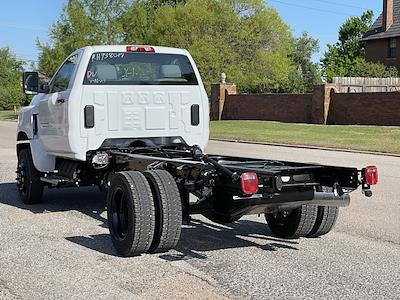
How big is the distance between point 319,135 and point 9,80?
256 ft

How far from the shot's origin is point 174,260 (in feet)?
20.3

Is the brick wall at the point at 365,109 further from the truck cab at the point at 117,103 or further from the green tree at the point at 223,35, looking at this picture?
the truck cab at the point at 117,103

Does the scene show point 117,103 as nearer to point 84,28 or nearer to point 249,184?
point 249,184

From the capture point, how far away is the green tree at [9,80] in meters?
77.8

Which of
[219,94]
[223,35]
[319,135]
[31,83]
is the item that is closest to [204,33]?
[223,35]

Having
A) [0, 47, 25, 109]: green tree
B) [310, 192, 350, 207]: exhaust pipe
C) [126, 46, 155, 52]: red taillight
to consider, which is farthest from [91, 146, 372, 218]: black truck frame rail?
[0, 47, 25, 109]: green tree

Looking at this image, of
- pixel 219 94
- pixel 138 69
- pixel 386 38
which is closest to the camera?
pixel 138 69

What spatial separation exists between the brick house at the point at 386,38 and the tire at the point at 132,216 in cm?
4368

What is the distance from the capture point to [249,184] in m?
5.46

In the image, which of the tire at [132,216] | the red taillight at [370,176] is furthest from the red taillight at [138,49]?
the red taillight at [370,176]

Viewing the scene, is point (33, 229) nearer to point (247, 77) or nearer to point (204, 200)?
point (204, 200)

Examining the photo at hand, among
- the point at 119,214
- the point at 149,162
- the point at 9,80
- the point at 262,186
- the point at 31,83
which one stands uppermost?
the point at 9,80

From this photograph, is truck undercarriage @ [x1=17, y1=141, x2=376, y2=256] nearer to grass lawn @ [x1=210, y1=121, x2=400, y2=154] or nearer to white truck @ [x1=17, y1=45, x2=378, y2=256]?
white truck @ [x1=17, y1=45, x2=378, y2=256]

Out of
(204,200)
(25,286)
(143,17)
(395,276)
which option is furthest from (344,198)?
(143,17)
